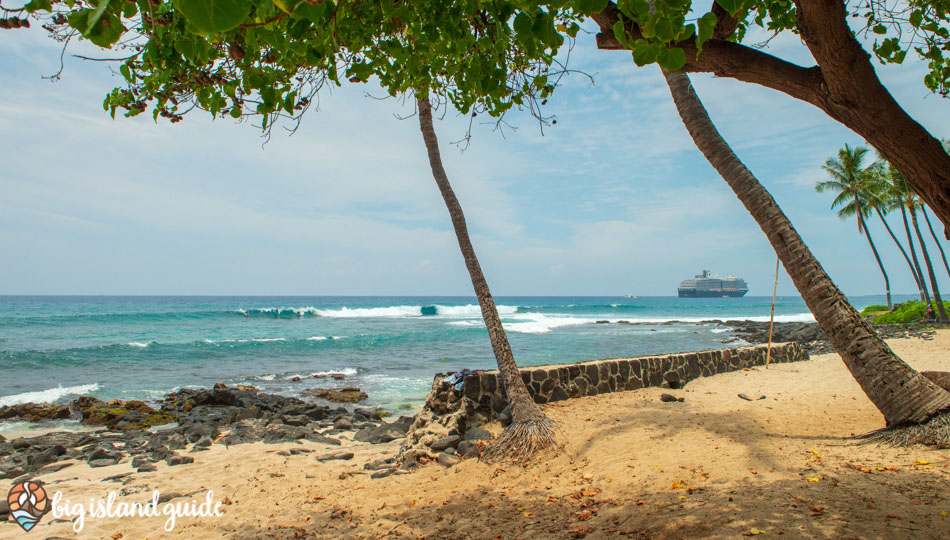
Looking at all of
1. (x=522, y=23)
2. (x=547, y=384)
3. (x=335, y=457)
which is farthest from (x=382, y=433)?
(x=522, y=23)

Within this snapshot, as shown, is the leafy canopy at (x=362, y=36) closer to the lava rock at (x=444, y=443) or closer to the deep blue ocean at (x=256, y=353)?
the lava rock at (x=444, y=443)

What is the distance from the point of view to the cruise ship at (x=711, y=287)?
4355 inches

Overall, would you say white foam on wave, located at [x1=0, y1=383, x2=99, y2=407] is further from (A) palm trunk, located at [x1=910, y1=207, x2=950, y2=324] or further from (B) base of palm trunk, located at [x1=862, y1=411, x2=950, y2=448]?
(A) palm trunk, located at [x1=910, y1=207, x2=950, y2=324]

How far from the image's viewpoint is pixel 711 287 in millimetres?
112688

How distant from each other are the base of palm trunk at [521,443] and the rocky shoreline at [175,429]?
1.44 metres

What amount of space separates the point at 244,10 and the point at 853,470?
16.8 feet

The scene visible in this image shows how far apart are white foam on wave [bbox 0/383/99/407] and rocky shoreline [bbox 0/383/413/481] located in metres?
1.62

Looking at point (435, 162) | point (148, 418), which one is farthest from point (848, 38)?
point (148, 418)

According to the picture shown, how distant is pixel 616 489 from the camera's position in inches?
183

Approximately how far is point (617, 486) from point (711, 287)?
389ft

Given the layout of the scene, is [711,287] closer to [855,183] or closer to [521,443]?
[855,183]

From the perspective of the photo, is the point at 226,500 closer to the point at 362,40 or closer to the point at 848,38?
the point at 362,40

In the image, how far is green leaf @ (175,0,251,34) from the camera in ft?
3.47

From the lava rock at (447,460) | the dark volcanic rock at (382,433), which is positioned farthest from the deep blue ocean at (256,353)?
the lava rock at (447,460)
